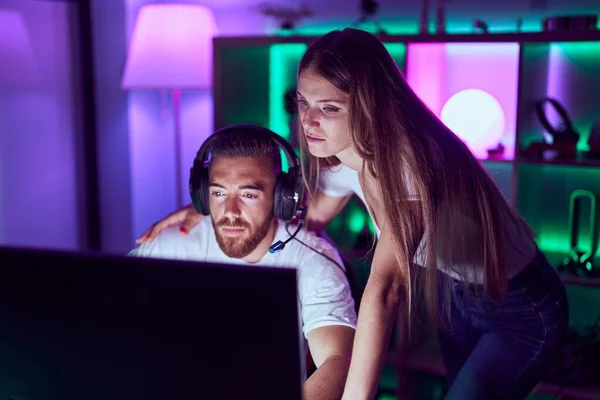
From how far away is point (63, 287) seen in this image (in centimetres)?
83

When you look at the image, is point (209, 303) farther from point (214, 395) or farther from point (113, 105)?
point (113, 105)

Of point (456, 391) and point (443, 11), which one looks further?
point (443, 11)

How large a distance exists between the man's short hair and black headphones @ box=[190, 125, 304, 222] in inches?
1.5

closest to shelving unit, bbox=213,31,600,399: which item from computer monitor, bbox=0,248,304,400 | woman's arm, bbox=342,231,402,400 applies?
woman's arm, bbox=342,231,402,400

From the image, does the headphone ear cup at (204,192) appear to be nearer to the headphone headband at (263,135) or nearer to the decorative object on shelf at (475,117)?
the headphone headband at (263,135)

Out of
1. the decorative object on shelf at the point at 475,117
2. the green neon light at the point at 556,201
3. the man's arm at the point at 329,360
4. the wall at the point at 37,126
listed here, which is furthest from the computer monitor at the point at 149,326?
the wall at the point at 37,126

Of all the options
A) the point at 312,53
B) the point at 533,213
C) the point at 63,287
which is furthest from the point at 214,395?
the point at 533,213

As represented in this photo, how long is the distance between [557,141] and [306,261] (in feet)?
4.35

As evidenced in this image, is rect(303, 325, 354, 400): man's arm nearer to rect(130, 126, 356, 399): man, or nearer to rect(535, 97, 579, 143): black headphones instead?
rect(130, 126, 356, 399): man

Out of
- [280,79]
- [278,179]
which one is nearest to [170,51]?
[280,79]

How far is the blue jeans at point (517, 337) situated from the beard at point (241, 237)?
1.56 feet

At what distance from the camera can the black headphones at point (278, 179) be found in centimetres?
153

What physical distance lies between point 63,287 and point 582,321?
2.52 metres

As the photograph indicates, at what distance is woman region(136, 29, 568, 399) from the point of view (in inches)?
49.6
